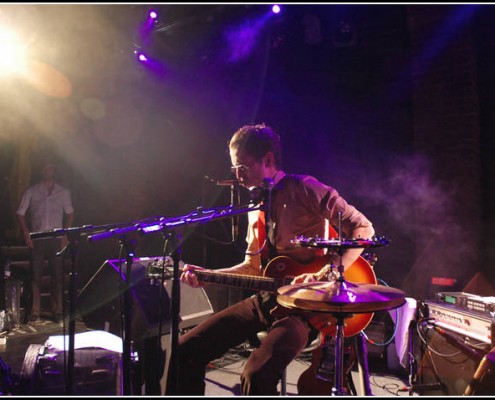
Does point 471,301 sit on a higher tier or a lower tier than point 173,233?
lower

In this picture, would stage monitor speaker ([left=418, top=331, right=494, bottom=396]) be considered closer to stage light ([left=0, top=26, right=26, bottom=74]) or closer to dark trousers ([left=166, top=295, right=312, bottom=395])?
dark trousers ([left=166, top=295, right=312, bottom=395])

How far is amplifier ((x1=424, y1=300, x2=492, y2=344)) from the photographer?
300cm

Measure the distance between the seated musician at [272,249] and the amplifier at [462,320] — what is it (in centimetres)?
121

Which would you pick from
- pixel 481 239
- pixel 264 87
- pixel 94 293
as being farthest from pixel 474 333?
pixel 264 87

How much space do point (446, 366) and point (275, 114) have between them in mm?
4104

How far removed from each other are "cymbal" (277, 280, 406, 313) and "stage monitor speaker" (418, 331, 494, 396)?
1586 mm

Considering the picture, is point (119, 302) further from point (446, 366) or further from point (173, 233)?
point (446, 366)

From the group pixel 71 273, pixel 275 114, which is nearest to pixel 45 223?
pixel 275 114

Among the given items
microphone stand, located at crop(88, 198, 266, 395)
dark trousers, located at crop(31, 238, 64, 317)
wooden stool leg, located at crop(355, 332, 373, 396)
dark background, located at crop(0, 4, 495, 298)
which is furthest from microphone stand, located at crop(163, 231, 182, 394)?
dark trousers, located at crop(31, 238, 64, 317)

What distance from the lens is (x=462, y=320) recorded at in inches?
128

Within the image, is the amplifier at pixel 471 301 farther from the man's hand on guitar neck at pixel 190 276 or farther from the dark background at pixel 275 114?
the man's hand on guitar neck at pixel 190 276

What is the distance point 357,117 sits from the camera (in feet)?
18.0

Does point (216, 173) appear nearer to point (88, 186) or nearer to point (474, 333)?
point (88, 186)

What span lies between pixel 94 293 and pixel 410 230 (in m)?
3.82
